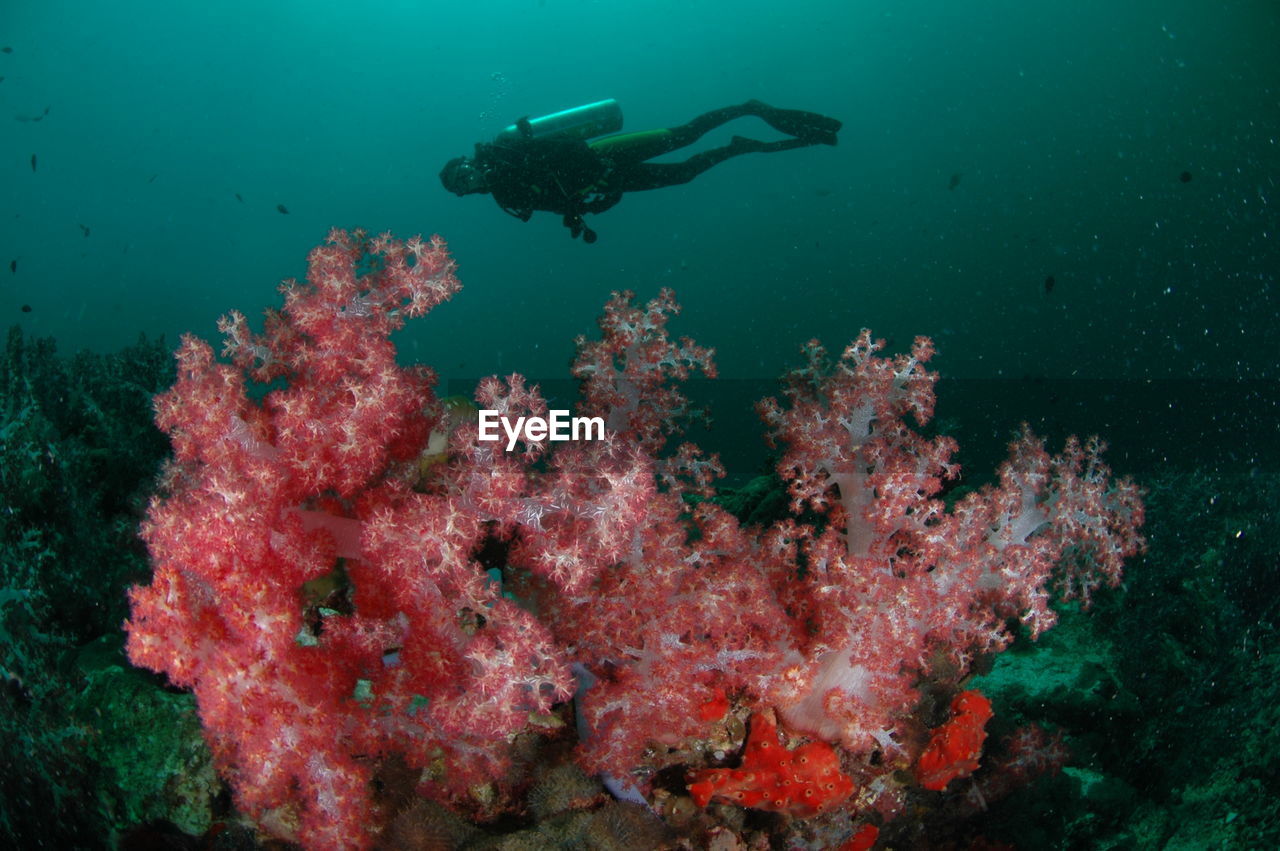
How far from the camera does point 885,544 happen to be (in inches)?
138

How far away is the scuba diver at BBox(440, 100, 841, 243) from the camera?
9680mm

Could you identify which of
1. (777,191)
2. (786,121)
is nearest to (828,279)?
(777,191)

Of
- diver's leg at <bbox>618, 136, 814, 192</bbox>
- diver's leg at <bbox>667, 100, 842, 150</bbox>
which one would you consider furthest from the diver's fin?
diver's leg at <bbox>618, 136, 814, 192</bbox>

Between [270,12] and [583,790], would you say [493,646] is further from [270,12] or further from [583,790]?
[270,12]

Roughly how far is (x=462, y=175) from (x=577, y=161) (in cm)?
206

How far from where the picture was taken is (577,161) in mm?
10125

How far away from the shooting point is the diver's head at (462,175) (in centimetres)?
924

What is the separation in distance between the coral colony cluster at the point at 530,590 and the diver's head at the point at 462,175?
609cm

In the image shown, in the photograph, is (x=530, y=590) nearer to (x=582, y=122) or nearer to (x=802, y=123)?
(x=582, y=122)

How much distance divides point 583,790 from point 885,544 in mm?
2201

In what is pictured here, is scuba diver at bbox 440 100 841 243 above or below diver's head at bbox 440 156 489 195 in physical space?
above
